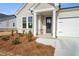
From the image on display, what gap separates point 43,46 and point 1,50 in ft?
6.20

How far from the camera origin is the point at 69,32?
24.4 feet

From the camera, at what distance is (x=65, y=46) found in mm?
7535

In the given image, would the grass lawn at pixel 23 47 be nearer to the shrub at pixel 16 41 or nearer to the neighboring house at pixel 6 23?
the shrub at pixel 16 41

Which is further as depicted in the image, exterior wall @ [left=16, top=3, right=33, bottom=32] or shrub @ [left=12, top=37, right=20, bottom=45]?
exterior wall @ [left=16, top=3, right=33, bottom=32]

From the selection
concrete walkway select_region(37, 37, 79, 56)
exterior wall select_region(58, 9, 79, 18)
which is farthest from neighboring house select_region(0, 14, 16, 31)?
exterior wall select_region(58, 9, 79, 18)

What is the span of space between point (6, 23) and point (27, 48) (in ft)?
4.64

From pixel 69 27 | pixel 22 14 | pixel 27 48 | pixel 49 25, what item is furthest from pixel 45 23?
pixel 27 48

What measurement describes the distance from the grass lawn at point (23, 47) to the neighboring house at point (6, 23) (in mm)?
375

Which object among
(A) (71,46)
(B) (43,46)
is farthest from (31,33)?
(A) (71,46)

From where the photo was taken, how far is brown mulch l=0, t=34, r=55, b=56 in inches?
297

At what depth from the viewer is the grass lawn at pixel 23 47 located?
24.8ft

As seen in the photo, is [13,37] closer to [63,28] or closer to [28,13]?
[28,13]

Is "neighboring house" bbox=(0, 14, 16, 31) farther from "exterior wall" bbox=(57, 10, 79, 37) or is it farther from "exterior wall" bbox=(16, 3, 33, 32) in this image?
"exterior wall" bbox=(57, 10, 79, 37)

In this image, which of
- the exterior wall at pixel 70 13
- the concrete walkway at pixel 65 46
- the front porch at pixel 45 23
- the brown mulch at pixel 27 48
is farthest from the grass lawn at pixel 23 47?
the exterior wall at pixel 70 13
